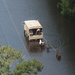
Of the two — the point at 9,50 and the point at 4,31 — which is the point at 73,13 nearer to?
the point at 4,31

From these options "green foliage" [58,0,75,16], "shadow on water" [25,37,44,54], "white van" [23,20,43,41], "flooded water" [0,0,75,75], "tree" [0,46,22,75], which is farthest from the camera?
"green foliage" [58,0,75,16]

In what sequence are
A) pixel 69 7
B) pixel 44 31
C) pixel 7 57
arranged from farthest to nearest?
1. pixel 69 7
2. pixel 44 31
3. pixel 7 57

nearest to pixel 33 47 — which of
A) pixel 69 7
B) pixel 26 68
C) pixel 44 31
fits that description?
pixel 44 31

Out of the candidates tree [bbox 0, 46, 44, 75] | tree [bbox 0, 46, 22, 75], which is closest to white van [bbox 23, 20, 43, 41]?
tree [bbox 0, 46, 44, 75]

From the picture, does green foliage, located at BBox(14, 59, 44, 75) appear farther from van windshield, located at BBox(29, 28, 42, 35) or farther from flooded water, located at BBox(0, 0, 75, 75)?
van windshield, located at BBox(29, 28, 42, 35)

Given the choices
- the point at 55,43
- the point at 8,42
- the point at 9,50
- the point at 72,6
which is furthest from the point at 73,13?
the point at 9,50

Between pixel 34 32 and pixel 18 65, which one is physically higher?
pixel 18 65

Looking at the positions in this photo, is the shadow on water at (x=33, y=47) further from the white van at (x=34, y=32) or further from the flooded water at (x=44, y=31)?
the white van at (x=34, y=32)

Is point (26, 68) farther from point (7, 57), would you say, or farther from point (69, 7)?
point (69, 7)

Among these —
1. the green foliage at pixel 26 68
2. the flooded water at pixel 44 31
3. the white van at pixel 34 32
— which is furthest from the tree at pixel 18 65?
the white van at pixel 34 32
